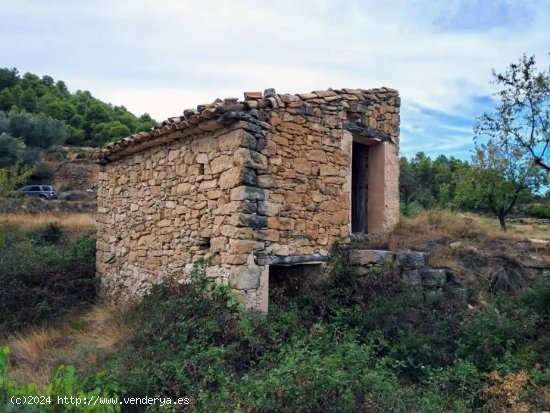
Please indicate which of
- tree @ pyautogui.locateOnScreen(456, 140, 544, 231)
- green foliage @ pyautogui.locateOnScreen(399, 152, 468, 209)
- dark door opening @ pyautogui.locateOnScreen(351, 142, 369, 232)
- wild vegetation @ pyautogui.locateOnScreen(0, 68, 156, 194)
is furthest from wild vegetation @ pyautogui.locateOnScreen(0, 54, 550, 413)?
wild vegetation @ pyautogui.locateOnScreen(0, 68, 156, 194)

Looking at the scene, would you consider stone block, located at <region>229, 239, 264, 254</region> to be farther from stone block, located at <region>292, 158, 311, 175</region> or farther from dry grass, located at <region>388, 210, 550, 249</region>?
dry grass, located at <region>388, 210, 550, 249</region>

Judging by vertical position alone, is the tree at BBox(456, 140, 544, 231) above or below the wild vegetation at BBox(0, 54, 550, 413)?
above

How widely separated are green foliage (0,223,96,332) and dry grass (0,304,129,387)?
496mm

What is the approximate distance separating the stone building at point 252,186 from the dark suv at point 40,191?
17.9m

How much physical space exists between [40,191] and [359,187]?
21444 millimetres

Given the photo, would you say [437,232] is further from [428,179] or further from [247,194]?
[428,179]

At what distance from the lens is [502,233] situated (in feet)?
26.2

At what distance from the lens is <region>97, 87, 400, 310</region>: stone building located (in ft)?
19.9

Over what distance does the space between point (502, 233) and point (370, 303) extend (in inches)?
126

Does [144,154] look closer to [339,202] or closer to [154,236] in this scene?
[154,236]

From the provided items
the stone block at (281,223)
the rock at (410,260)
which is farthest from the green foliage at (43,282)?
the rock at (410,260)

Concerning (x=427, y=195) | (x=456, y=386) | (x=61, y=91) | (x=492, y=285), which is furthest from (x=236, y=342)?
(x=61, y=91)

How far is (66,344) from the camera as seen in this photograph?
6.72 metres

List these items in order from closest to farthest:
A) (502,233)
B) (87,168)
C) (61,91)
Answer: (502,233)
(87,168)
(61,91)
